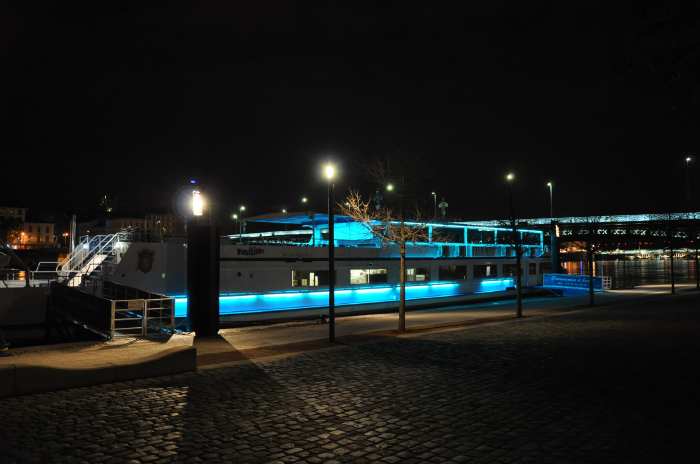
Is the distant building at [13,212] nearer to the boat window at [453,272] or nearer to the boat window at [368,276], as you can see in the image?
the boat window at [453,272]

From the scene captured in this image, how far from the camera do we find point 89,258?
85.6 feet

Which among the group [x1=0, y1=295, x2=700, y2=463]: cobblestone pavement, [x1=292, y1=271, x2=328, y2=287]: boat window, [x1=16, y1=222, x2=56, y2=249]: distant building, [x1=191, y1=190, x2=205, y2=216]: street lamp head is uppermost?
[x1=16, y1=222, x2=56, y2=249]: distant building

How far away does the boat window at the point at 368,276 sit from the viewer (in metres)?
26.6

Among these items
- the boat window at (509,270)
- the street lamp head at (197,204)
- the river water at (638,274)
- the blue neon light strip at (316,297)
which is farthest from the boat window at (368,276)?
the river water at (638,274)

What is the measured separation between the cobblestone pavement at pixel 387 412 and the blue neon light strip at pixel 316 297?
9.23m

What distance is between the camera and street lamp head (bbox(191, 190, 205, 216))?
16.9 metres

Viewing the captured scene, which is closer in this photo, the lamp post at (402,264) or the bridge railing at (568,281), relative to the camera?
the lamp post at (402,264)

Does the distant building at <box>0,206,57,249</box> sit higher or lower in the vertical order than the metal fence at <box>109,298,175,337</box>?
higher

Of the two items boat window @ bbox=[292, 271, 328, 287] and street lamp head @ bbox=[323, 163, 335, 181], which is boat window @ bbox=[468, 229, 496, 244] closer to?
boat window @ bbox=[292, 271, 328, 287]

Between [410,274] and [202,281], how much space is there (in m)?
15.6

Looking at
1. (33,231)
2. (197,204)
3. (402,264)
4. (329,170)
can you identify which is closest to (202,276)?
(197,204)

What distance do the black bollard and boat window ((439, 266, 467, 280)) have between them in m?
17.6

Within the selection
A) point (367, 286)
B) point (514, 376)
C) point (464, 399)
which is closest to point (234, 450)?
point (464, 399)

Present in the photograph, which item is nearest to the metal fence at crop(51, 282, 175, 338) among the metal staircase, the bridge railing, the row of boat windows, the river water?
the metal staircase
